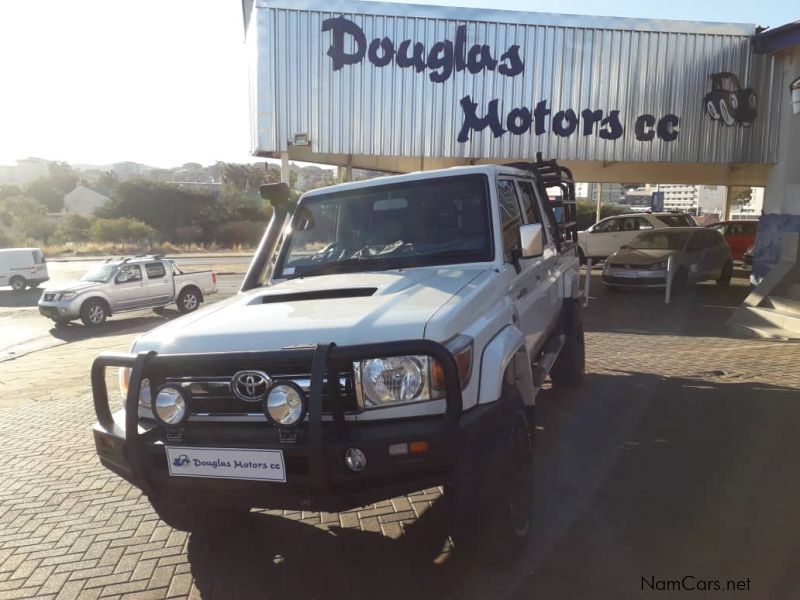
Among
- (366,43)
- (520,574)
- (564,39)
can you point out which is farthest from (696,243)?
(520,574)

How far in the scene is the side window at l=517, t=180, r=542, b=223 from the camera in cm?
480

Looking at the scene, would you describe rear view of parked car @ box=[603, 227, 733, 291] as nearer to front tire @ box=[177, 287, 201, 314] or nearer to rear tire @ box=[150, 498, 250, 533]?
front tire @ box=[177, 287, 201, 314]

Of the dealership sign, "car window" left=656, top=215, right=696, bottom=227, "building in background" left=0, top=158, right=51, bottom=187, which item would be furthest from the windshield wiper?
"building in background" left=0, top=158, right=51, bottom=187

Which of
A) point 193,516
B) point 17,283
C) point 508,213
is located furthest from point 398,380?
point 17,283

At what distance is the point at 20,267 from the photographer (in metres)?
22.4

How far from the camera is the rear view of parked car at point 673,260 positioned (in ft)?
45.0

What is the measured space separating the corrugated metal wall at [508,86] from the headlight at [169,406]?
34.9ft

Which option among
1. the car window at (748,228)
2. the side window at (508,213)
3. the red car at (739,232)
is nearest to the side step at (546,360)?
the side window at (508,213)

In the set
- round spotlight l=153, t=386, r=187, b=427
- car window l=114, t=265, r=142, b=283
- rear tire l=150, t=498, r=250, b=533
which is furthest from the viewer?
car window l=114, t=265, r=142, b=283

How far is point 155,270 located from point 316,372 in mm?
15078

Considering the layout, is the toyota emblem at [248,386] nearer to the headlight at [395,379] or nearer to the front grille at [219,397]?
the front grille at [219,397]

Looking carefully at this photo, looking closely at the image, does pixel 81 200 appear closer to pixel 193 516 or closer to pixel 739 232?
pixel 739 232

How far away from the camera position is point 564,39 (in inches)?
526

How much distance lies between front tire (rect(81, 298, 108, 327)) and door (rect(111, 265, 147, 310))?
0.97 feet
